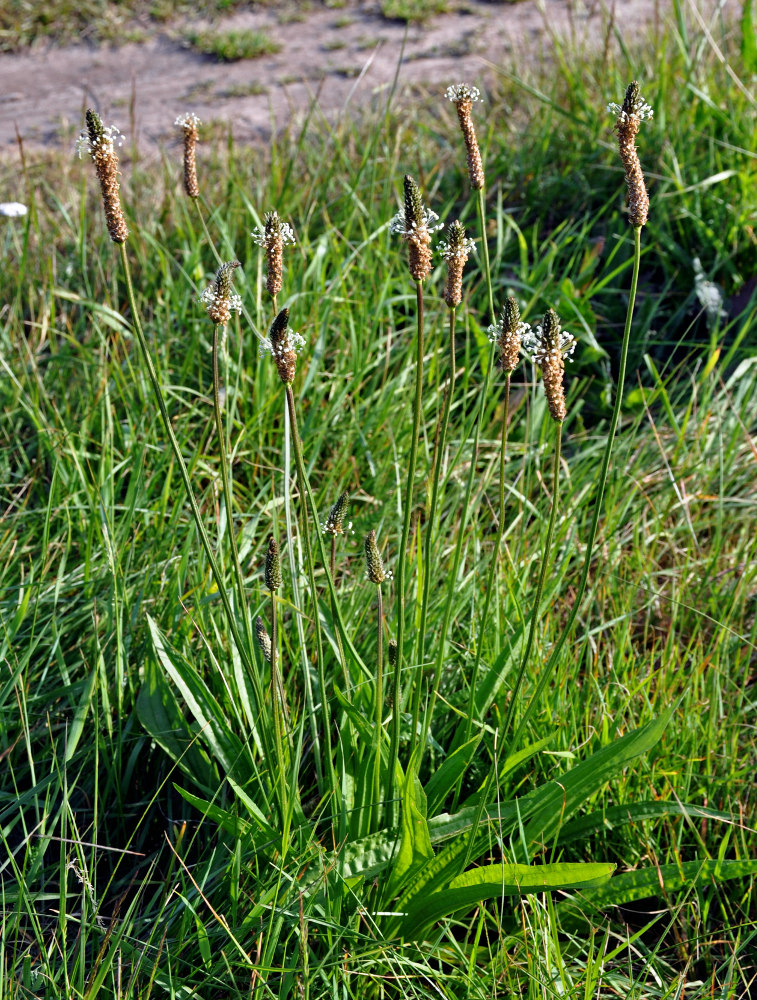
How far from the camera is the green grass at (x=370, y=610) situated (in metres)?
1.54

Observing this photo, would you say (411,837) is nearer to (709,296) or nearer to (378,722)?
(378,722)

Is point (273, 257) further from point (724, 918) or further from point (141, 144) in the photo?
point (141, 144)

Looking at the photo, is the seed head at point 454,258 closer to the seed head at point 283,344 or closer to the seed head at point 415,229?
the seed head at point 415,229

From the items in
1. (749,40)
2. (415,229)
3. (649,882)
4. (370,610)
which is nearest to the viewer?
(415,229)

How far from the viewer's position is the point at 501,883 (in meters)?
1.45

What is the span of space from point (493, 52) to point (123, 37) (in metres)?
2.48

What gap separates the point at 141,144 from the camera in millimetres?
4652

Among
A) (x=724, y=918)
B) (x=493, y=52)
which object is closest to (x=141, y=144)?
(x=493, y=52)

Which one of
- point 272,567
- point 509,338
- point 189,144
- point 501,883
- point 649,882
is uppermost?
point 189,144

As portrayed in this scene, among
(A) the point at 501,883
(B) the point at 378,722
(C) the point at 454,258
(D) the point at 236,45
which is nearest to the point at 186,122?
(C) the point at 454,258

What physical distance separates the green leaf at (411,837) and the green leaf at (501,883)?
5 centimetres

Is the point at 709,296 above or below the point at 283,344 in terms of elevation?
below

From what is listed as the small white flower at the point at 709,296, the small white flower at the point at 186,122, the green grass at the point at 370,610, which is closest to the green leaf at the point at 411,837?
the green grass at the point at 370,610

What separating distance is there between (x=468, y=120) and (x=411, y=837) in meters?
1.12
